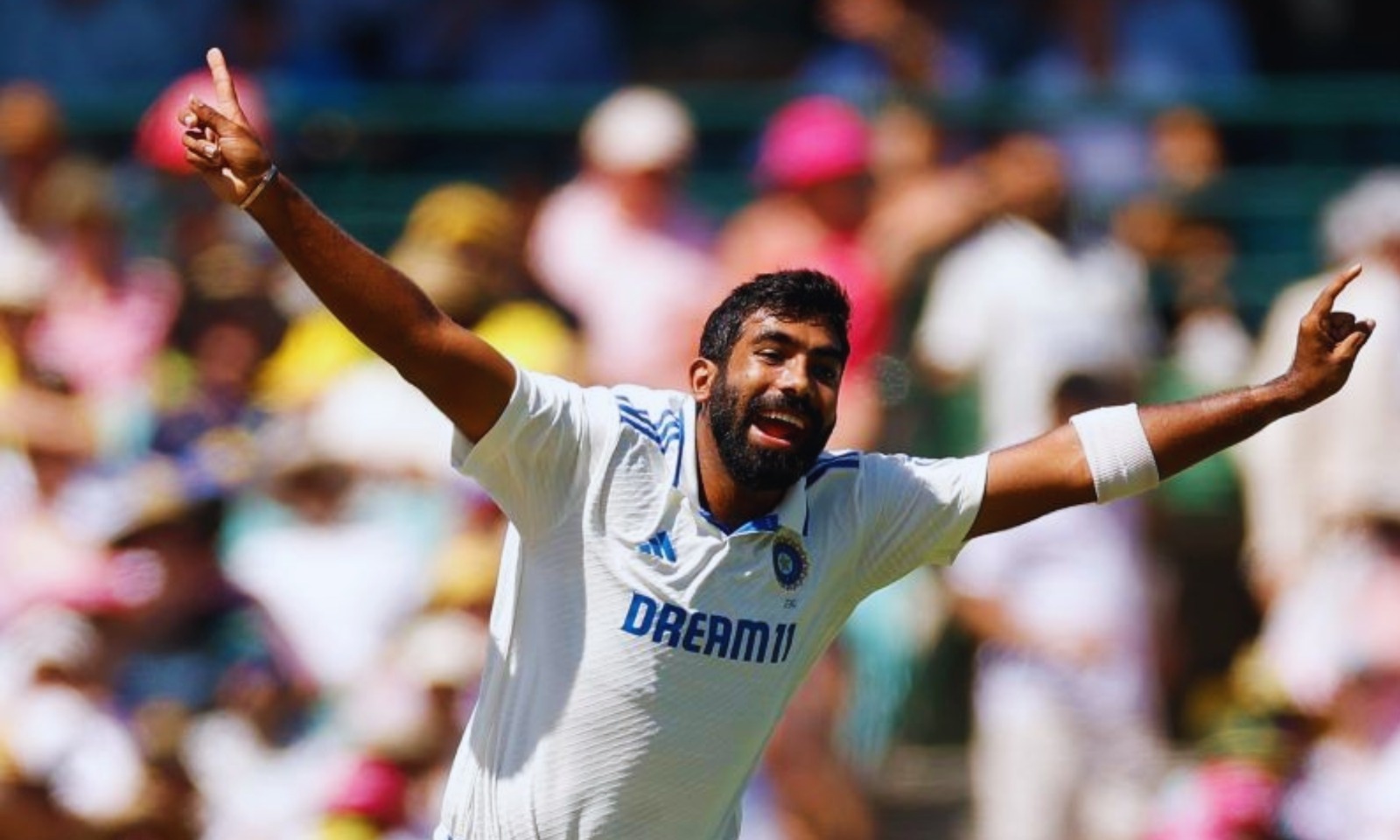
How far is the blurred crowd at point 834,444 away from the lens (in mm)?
9148

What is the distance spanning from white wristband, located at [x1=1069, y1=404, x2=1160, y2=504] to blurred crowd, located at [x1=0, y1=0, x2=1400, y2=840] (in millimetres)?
2684

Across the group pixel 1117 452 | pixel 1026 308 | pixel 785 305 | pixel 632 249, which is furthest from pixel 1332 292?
pixel 632 249

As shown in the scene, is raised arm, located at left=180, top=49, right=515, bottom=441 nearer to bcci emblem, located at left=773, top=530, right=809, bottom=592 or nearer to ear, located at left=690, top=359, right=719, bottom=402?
ear, located at left=690, top=359, right=719, bottom=402

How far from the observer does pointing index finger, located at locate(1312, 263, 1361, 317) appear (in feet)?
20.4

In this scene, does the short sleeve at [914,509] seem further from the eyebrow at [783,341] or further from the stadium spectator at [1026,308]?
the stadium spectator at [1026,308]

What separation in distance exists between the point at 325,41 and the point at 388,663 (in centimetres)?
387

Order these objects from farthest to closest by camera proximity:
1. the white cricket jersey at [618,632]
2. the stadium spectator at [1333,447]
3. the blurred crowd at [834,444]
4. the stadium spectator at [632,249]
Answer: the stadium spectator at [632,249], the stadium spectator at [1333,447], the blurred crowd at [834,444], the white cricket jersey at [618,632]

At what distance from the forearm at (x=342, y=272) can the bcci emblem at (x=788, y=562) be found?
2.82ft

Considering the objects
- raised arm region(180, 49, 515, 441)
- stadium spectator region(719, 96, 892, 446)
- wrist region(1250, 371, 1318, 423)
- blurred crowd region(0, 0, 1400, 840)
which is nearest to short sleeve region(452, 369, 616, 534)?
raised arm region(180, 49, 515, 441)

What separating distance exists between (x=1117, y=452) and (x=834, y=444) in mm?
3580

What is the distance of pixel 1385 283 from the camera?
10.3m

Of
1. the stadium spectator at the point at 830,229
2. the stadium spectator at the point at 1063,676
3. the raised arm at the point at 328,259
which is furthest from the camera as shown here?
the stadium spectator at the point at 830,229

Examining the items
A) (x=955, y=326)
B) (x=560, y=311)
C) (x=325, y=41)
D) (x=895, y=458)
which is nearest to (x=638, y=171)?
(x=560, y=311)

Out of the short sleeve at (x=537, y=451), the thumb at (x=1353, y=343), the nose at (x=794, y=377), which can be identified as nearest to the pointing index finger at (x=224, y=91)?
the short sleeve at (x=537, y=451)
